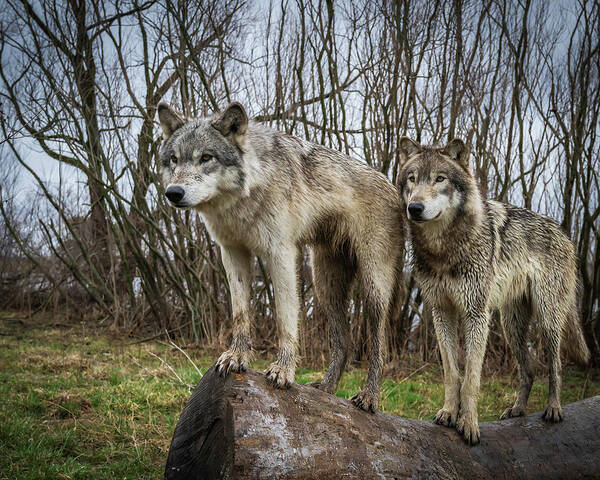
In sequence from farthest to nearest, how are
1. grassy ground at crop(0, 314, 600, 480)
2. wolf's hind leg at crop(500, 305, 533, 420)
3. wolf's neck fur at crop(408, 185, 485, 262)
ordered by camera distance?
wolf's hind leg at crop(500, 305, 533, 420)
grassy ground at crop(0, 314, 600, 480)
wolf's neck fur at crop(408, 185, 485, 262)

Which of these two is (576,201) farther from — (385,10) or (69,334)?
(69,334)

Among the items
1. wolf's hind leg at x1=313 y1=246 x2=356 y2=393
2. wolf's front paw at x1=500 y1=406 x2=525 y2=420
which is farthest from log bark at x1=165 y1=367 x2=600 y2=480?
wolf's hind leg at x1=313 y1=246 x2=356 y2=393

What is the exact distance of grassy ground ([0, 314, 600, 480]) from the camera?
14.0ft

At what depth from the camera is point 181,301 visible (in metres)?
10.5

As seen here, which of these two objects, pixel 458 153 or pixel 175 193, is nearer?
pixel 175 193

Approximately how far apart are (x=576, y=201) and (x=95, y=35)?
874 cm

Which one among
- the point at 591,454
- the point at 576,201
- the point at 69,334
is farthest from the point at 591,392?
the point at 69,334

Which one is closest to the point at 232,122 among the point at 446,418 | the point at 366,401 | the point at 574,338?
the point at 366,401

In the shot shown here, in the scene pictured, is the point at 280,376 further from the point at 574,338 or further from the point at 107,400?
the point at 574,338

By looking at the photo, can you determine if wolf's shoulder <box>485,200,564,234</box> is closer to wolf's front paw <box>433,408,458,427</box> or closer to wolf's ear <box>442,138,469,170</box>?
wolf's ear <box>442,138,469,170</box>

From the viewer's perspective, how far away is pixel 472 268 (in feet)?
13.4

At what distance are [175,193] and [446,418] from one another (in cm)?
261

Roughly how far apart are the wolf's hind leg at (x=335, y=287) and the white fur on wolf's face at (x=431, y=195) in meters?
0.86

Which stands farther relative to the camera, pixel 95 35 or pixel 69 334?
pixel 69 334
